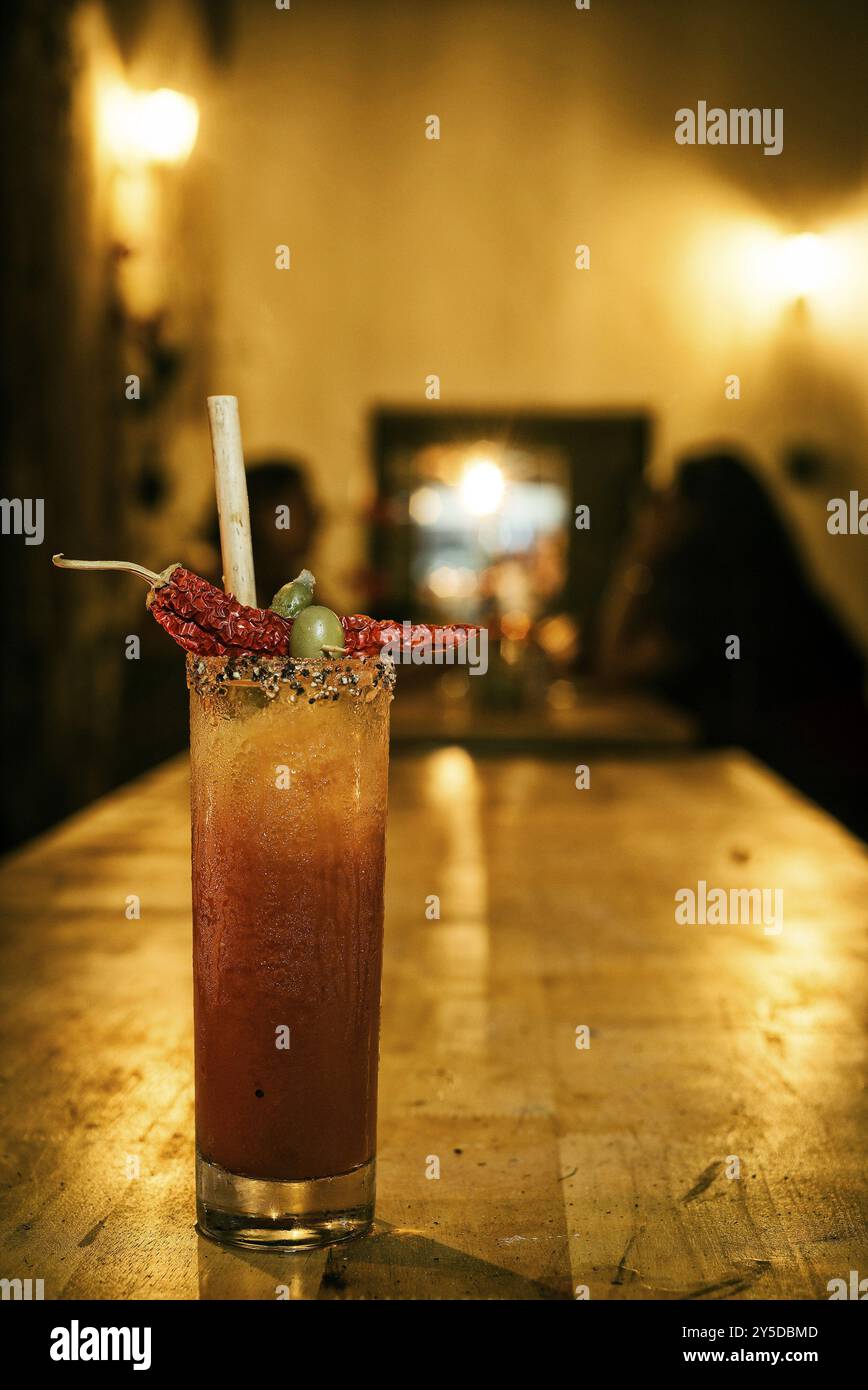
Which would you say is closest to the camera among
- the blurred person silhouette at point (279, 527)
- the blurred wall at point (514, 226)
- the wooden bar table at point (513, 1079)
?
the wooden bar table at point (513, 1079)

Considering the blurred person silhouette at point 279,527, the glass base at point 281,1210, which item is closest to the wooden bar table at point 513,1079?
the glass base at point 281,1210

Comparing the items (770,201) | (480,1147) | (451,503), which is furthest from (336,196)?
(480,1147)

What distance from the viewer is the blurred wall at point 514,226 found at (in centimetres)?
704

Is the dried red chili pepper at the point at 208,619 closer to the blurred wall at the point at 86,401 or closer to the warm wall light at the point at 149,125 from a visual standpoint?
the blurred wall at the point at 86,401

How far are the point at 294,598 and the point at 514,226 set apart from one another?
22.2ft

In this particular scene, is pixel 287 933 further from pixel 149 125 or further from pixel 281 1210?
pixel 149 125

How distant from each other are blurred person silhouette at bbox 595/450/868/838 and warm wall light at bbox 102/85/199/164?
2.62 meters

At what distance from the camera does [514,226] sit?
23.6 ft

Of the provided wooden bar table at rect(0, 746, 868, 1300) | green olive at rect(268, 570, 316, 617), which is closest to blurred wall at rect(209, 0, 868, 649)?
wooden bar table at rect(0, 746, 868, 1300)

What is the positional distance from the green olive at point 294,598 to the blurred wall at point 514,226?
634 cm

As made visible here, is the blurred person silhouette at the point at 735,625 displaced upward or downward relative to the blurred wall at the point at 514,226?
downward

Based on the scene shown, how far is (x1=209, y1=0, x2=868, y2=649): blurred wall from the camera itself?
23.1ft

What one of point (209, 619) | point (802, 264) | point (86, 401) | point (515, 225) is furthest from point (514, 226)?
point (209, 619)
